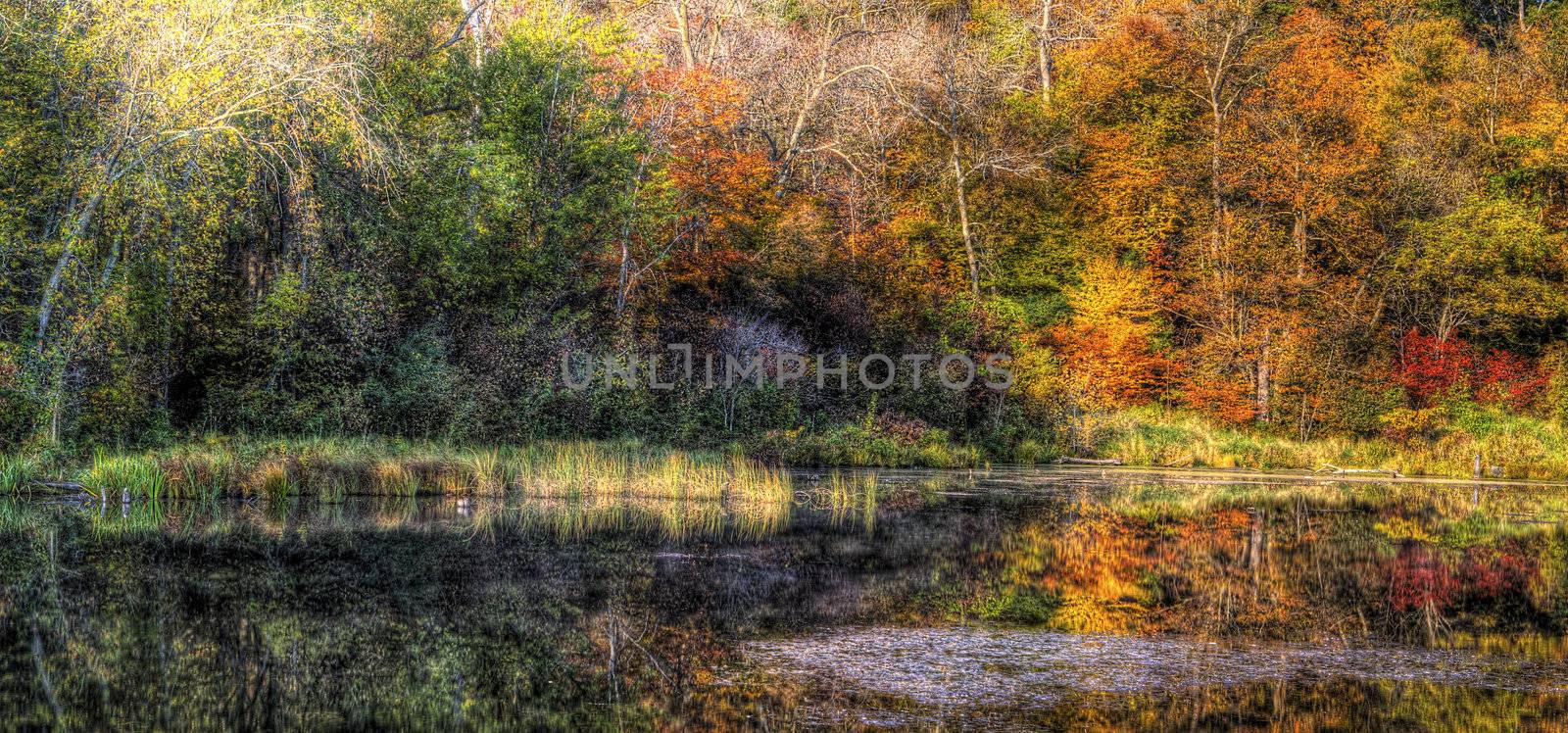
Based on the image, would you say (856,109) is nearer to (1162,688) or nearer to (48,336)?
(48,336)

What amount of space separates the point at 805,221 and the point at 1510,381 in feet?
58.8

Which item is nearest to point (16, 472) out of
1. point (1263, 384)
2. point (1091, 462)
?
point (1091, 462)

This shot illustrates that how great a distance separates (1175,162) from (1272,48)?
3858 mm

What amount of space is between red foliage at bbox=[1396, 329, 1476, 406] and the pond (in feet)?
54.6

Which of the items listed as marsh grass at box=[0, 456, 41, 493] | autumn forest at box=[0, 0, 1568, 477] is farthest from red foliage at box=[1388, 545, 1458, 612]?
marsh grass at box=[0, 456, 41, 493]

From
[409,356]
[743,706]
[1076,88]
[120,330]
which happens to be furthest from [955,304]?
[743,706]

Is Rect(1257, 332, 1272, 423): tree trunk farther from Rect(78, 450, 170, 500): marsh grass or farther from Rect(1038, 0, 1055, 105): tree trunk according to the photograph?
Rect(78, 450, 170, 500): marsh grass

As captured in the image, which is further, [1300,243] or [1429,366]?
[1300,243]

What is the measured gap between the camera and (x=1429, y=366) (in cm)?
3041

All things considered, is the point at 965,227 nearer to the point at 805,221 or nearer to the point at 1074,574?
Answer: the point at 805,221

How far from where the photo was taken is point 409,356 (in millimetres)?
21219

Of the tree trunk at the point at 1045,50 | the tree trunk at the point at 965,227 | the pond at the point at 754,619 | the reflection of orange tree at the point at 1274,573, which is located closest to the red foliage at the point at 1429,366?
the tree trunk at the point at 965,227

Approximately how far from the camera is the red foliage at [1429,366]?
30.3 m

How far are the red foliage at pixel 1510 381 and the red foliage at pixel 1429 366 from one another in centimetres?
50
